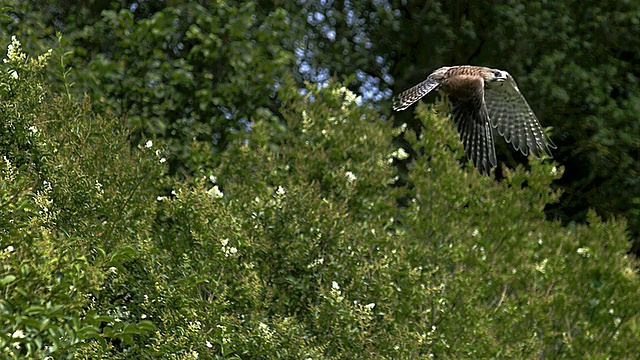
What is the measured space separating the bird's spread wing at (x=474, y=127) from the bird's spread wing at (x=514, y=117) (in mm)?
265

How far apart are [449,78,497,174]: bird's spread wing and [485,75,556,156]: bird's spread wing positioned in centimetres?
26

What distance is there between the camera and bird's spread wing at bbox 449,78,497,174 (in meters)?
5.60

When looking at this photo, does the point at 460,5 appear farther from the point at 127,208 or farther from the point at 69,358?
the point at 69,358

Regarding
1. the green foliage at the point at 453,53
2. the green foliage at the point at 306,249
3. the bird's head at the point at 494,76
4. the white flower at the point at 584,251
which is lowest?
the green foliage at the point at 453,53

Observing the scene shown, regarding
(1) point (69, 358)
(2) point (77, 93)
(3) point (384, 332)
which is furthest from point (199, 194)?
(2) point (77, 93)

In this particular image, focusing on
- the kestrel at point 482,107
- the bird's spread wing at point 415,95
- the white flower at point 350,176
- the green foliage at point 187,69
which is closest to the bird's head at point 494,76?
the kestrel at point 482,107

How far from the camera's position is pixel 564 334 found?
5.56m

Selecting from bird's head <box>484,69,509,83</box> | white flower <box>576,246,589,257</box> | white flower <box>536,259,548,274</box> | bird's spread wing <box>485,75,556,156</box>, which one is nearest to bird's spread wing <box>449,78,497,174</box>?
bird's head <box>484,69,509,83</box>

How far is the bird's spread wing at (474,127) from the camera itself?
560 centimetres

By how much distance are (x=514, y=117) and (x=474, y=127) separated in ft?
1.70

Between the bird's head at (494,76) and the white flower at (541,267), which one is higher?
the bird's head at (494,76)

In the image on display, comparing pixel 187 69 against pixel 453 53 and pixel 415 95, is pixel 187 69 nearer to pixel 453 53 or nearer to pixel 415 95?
pixel 415 95

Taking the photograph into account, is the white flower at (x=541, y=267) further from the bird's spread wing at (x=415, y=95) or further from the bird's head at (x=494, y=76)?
the bird's spread wing at (x=415, y=95)

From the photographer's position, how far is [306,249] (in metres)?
4.82
